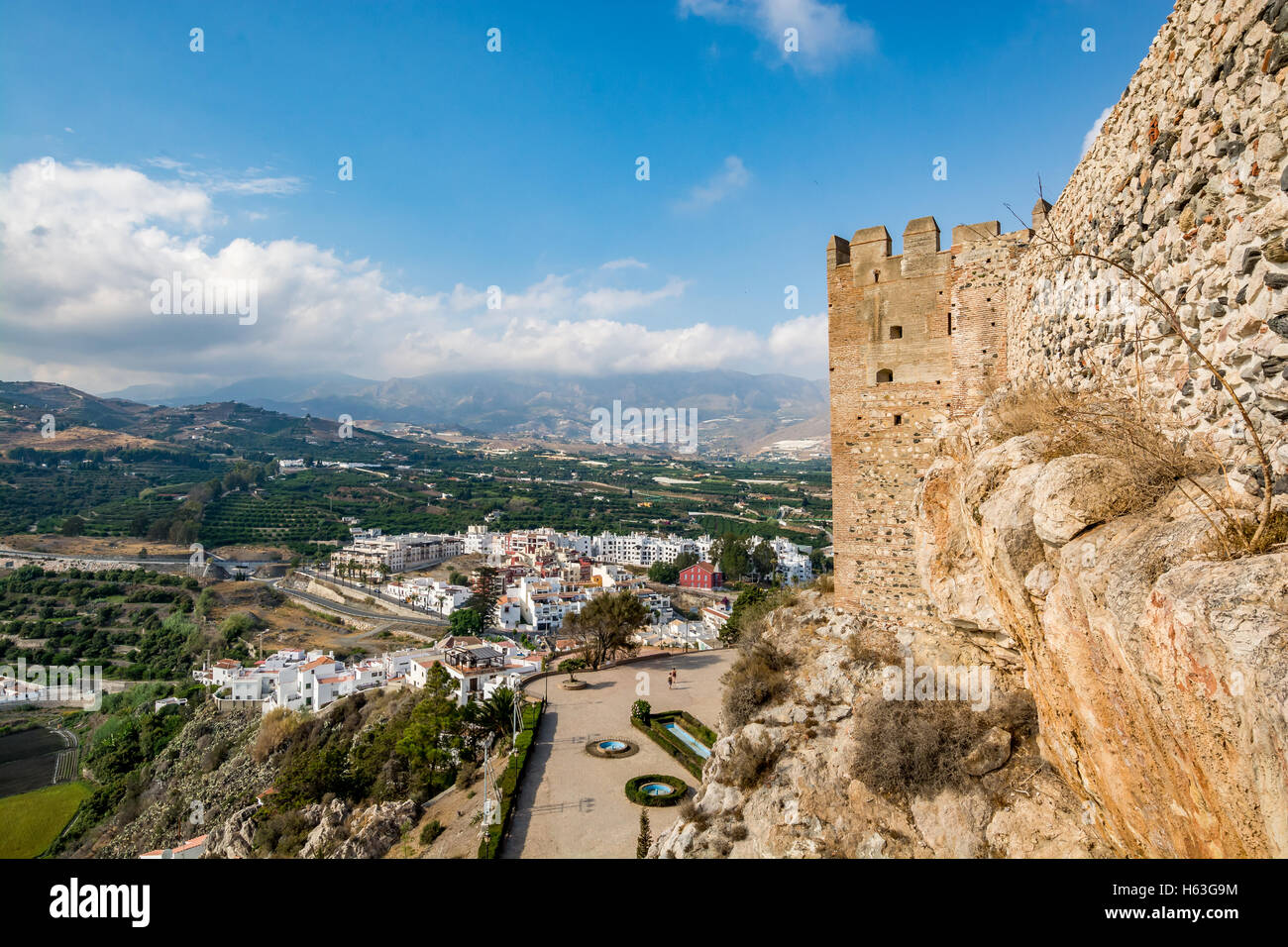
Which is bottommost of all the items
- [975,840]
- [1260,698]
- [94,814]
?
[94,814]

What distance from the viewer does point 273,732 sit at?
95.5 feet

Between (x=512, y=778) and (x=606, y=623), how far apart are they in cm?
951

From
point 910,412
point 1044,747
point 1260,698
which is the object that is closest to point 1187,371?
point 1260,698

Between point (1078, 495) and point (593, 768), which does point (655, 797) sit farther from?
point (1078, 495)

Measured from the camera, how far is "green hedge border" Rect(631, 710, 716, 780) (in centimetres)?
1504

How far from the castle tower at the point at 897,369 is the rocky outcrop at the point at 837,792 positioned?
2.95ft

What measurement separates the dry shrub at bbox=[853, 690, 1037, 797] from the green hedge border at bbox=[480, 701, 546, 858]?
278 inches

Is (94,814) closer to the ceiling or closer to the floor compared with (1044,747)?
closer to the floor

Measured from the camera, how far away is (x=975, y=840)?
6.23 meters

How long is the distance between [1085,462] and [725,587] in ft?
172

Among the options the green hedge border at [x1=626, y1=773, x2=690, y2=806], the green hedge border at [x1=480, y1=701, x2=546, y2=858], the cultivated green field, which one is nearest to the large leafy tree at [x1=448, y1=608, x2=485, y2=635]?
the cultivated green field

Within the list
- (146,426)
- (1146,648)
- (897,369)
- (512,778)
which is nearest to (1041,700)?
(1146,648)

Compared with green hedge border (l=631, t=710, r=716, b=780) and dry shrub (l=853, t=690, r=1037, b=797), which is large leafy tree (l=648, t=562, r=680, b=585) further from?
dry shrub (l=853, t=690, r=1037, b=797)
